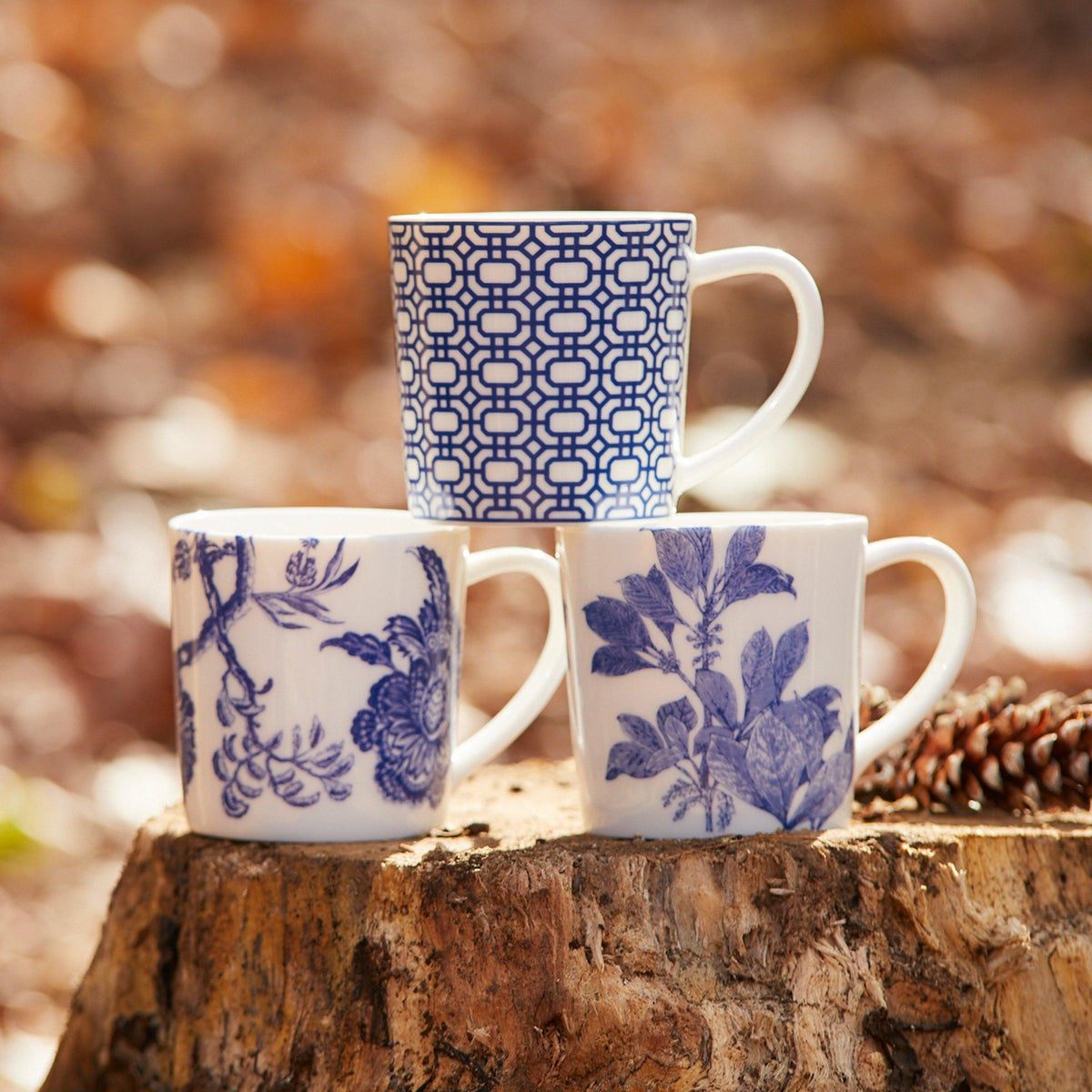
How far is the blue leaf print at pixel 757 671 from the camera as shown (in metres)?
1.04

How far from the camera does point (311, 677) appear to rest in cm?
105

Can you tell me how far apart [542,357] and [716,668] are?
9.9 inches

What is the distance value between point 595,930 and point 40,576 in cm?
149

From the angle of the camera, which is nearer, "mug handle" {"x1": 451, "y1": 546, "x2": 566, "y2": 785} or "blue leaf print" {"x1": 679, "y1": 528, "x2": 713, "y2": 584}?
"blue leaf print" {"x1": 679, "y1": 528, "x2": 713, "y2": 584}

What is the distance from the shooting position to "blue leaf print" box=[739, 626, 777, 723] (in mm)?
1041

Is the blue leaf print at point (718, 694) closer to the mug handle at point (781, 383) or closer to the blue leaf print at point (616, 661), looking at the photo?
the blue leaf print at point (616, 661)

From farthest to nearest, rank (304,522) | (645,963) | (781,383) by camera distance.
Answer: (304,522)
(781,383)
(645,963)

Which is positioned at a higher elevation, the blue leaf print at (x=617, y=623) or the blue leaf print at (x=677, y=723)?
the blue leaf print at (x=617, y=623)

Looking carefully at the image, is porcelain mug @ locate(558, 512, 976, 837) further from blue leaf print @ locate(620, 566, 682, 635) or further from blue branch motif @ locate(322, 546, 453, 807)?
blue branch motif @ locate(322, 546, 453, 807)

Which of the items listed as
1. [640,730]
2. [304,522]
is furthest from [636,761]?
[304,522]

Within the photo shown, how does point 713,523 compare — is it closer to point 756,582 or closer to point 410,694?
point 756,582

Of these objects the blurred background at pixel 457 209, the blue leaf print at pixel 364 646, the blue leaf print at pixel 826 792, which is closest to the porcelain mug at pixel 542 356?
the blue leaf print at pixel 364 646

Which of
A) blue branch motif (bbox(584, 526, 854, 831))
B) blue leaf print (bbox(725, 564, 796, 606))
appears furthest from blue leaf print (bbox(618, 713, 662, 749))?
blue leaf print (bbox(725, 564, 796, 606))

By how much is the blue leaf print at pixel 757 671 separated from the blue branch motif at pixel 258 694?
284 millimetres
